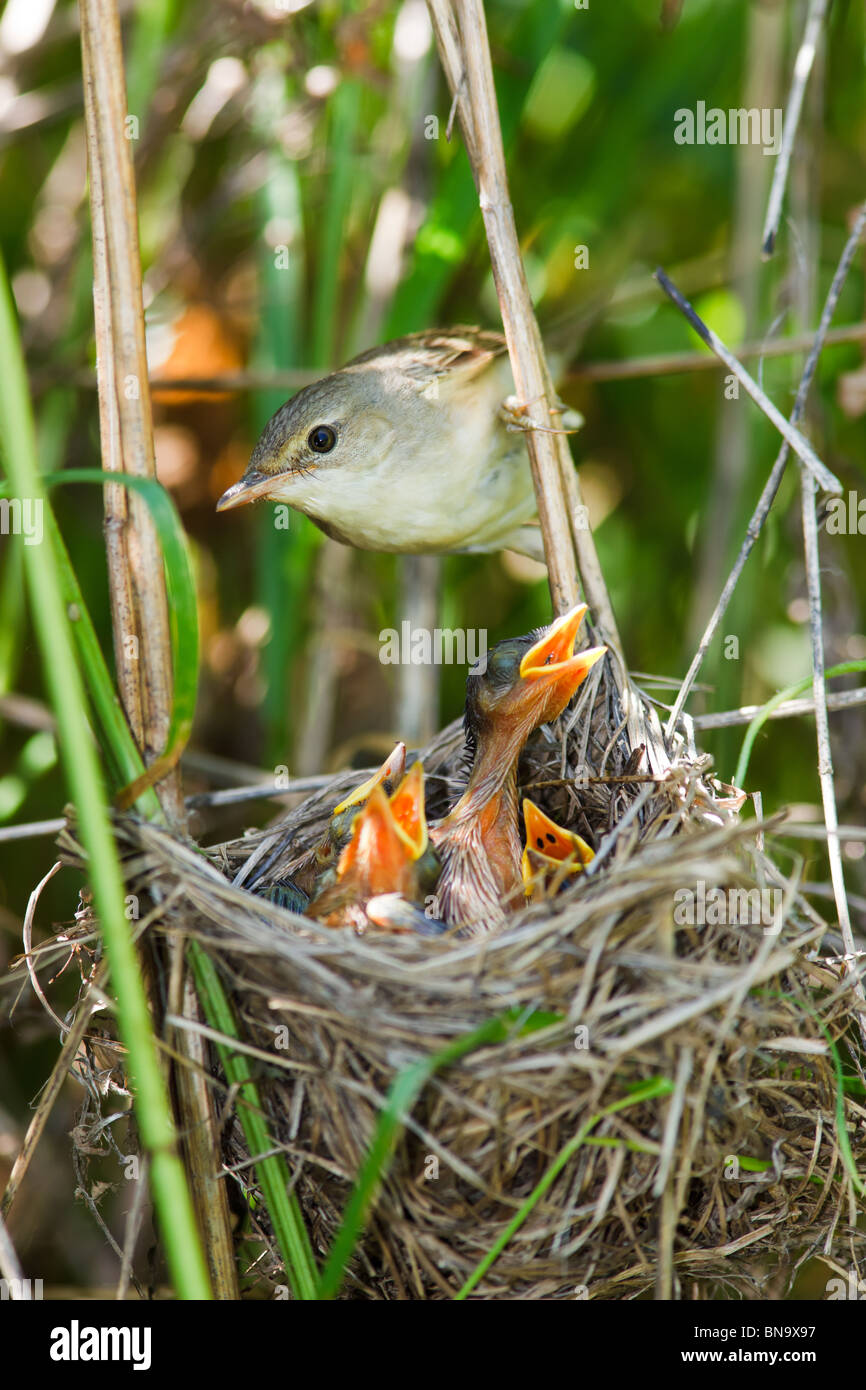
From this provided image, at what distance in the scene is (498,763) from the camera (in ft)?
6.73

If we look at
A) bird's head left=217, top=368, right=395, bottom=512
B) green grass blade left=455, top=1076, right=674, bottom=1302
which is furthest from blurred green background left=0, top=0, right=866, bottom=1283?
green grass blade left=455, top=1076, right=674, bottom=1302

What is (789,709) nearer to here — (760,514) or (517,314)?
(760,514)

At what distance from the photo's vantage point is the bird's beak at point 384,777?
2.05 metres

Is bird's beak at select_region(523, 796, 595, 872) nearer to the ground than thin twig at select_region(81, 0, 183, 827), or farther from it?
nearer to the ground

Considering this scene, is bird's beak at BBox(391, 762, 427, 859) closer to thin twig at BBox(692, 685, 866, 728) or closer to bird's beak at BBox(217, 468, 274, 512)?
thin twig at BBox(692, 685, 866, 728)

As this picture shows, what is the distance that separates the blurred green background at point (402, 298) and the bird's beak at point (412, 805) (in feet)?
1.93

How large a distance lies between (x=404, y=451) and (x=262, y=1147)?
135 centimetres

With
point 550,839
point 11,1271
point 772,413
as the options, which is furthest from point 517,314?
point 11,1271

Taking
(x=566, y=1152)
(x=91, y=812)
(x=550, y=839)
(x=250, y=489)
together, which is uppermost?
(x=250, y=489)

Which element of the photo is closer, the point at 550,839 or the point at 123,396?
the point at 123,396

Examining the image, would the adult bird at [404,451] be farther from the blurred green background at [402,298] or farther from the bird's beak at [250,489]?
the blurred green background at [402,298]

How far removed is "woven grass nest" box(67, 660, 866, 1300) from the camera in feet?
4.51

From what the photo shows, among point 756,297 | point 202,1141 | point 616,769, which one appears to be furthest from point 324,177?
point 202,1141

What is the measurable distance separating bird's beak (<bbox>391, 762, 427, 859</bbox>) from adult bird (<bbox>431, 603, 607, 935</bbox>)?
117 millimetres
